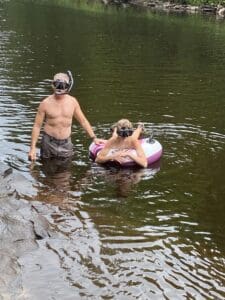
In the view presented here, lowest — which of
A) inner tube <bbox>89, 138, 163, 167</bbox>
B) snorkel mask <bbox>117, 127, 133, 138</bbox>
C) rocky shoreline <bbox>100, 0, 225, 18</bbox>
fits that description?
rocky shoreline <bbox>100, 0, 225, 18</bbox>

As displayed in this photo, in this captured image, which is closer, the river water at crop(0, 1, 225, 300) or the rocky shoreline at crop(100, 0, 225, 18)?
the river water at crop(0, 1, 225, 300)

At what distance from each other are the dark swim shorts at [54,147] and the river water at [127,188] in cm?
42

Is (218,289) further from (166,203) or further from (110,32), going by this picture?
(110,32)

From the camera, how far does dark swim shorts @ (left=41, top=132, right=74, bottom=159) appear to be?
510 inches

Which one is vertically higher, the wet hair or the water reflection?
the wet hair

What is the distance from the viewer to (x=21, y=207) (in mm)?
9469

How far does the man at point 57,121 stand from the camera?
491 inches

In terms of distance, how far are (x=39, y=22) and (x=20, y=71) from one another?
2225 centimetres

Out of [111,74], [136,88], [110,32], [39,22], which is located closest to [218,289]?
[136,88]

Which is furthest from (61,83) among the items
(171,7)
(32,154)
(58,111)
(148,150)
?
(171,7)

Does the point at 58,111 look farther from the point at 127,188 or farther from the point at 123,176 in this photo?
the point at 127,188

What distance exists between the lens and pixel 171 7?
2911 inches

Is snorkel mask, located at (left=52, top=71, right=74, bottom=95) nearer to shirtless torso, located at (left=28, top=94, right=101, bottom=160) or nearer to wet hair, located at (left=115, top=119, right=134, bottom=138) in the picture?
shirtless torso, located at (left=28, top=94, right=101, bottom=160)

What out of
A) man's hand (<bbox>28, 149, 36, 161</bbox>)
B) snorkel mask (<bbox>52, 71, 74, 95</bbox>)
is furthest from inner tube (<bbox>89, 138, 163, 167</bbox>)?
snorkel mask (<bbox>52, 71, 74, 95</bbox>)
